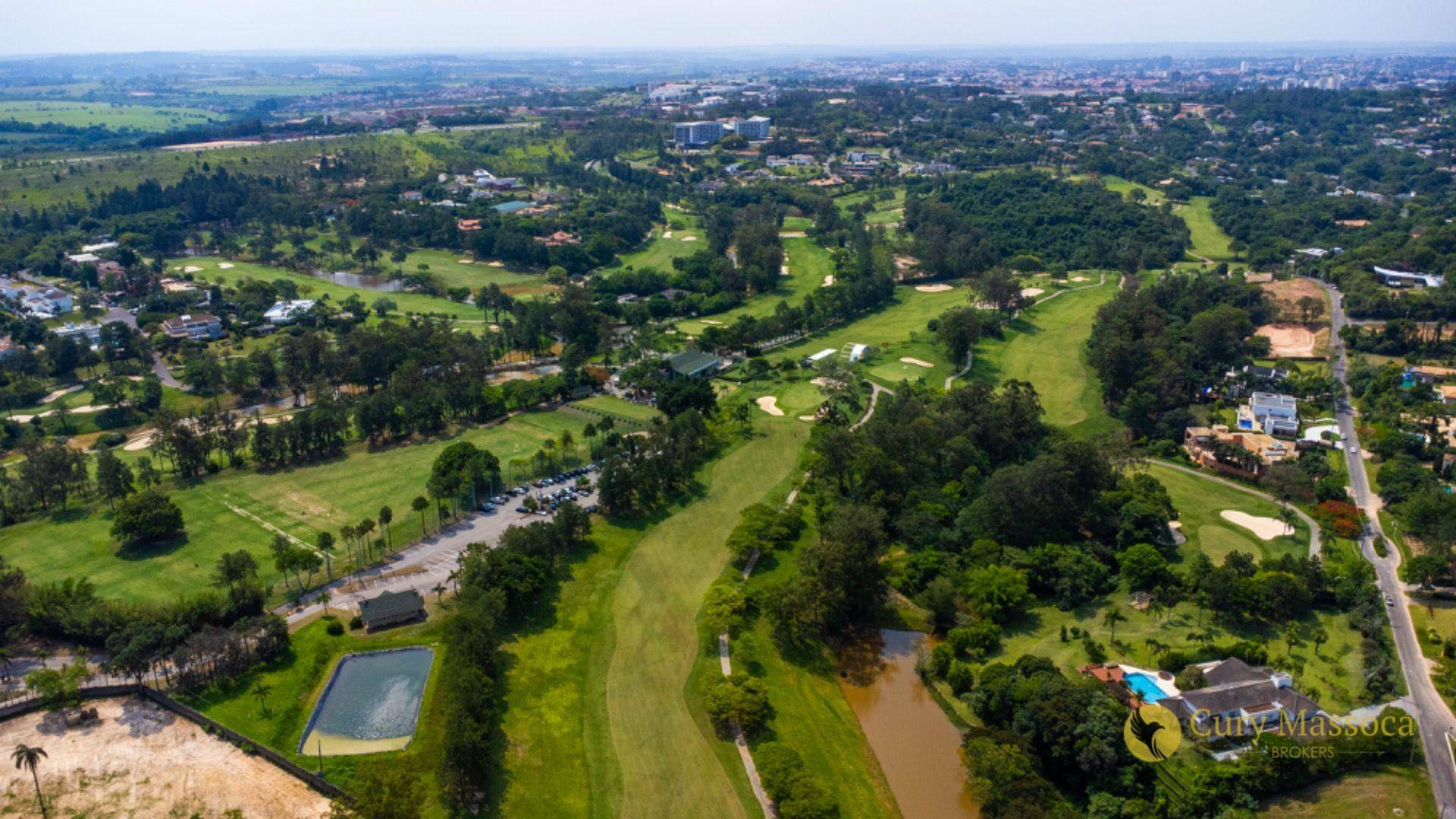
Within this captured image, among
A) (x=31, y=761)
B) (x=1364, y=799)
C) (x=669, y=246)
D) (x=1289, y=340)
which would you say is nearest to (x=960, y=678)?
(x=1364, y=799)

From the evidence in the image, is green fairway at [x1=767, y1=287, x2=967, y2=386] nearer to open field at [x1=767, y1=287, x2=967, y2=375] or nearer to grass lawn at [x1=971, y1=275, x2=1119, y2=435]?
open field at [x1=767, y1=287, x2=967, y2=375]

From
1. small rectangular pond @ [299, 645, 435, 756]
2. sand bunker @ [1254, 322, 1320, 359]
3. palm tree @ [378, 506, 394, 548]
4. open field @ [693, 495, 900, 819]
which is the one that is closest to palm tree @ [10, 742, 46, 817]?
small rectangular pond @ [299, 645, 435, 756]

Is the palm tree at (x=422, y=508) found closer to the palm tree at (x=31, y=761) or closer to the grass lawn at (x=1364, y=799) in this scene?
the palm tree at (x=31, y=761)

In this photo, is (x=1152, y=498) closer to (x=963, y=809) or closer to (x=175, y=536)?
(x=963, y=809)

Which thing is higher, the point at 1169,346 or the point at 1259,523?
the point at 1169,346

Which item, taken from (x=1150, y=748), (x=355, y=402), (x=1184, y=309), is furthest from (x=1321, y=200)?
(x=355, y=402)

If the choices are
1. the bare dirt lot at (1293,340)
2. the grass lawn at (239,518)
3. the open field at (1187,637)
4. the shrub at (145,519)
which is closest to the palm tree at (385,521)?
the grass lawn at (239,518)

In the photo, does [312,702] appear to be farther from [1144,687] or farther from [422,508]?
[1144,687]
